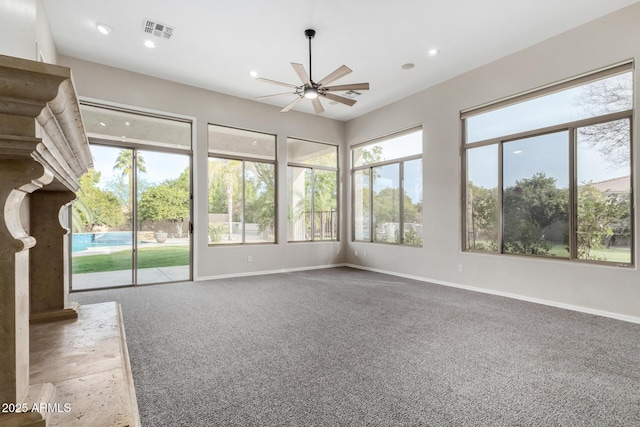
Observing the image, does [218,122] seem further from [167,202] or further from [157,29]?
[157,29]

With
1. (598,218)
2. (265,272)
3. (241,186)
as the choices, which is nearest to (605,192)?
(598,218)

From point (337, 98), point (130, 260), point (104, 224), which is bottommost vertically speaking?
point (130, 260)

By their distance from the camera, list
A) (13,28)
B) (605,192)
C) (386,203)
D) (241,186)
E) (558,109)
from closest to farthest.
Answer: (13,28) → (605,192) → (558,109) → (241,186) → (386,203)

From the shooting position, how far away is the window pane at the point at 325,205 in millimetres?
7715

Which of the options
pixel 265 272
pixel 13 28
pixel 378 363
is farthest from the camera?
pixel 265 272

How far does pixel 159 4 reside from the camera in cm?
367

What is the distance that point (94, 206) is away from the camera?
523 centimetres

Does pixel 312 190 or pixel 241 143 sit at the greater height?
pixel 241 143

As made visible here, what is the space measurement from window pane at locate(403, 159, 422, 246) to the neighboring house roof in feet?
8.96

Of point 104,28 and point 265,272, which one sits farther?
point 265,272

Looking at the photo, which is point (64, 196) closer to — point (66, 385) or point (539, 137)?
point (66, 385)

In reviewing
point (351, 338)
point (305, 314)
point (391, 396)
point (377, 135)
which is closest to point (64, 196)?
point (391, 396)

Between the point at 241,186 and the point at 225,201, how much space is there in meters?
0.47

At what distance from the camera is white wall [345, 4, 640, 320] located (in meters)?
3.80
